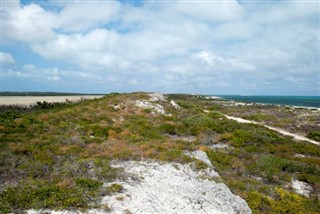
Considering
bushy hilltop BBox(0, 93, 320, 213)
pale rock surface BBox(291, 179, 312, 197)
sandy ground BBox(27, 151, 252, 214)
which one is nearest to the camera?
sandy ground BBox(27, 151, 252, 214)

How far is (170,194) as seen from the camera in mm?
13422

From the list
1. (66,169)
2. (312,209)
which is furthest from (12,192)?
(312,209)

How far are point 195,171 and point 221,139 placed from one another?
12.5 metres

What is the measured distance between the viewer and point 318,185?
18078 millimetres

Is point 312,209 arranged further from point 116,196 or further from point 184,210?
point 116,196

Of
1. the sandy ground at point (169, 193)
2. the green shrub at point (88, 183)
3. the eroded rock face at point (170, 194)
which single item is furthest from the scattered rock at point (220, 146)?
the green shrub at point (88, 183)

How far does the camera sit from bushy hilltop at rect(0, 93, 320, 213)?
40.1 ft

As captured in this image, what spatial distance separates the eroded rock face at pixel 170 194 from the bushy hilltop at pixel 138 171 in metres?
0.05

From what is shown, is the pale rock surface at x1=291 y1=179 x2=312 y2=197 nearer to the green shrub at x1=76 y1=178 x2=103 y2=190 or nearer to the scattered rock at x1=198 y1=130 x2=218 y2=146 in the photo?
the scattered rock at x1=198 y1=130 x2=218 y2=146

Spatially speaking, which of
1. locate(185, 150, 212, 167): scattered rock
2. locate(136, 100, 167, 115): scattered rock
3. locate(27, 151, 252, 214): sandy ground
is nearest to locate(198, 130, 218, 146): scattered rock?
locate(185, 150, 212, 167): scattered rock

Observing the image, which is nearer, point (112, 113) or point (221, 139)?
point (221, 139)

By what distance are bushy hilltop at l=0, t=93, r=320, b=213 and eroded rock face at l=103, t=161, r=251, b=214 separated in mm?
46

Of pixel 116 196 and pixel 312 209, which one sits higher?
pixel 116 196

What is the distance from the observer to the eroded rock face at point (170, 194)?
12109mm
